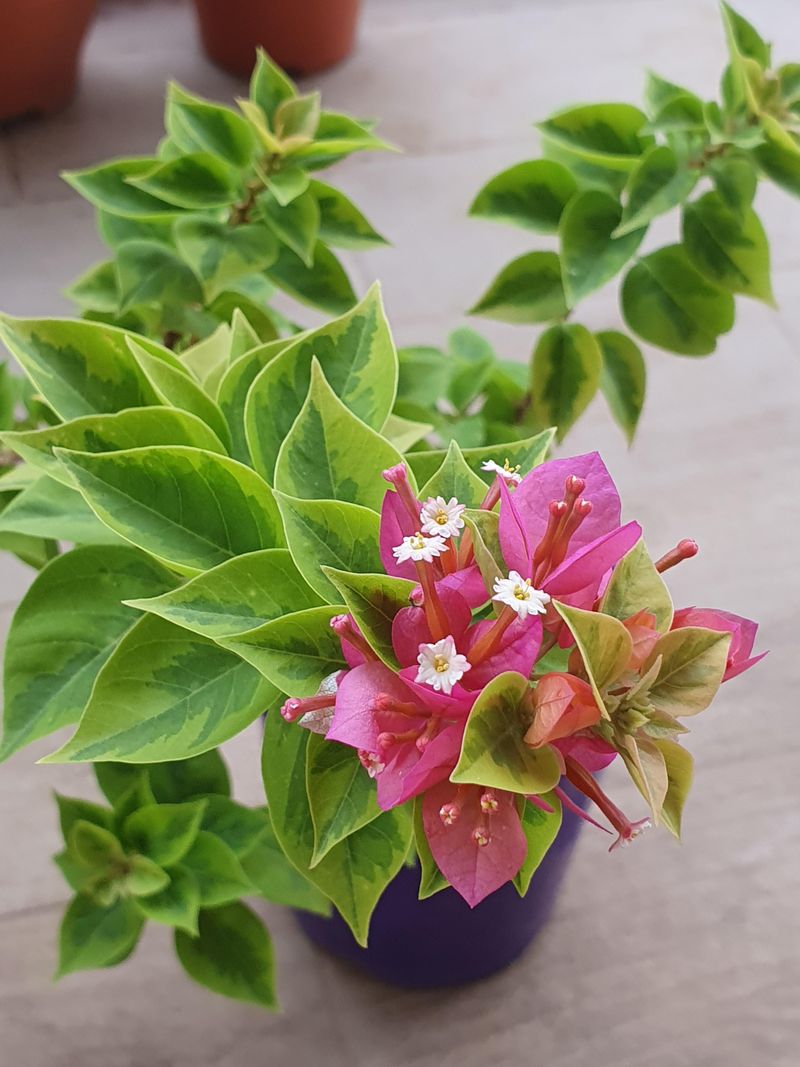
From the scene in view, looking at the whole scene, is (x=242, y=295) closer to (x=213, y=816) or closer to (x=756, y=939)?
(x=213, y=816)

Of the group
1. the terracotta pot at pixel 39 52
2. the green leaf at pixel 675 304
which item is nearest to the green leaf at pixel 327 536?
the green leaf at pixel 675 304

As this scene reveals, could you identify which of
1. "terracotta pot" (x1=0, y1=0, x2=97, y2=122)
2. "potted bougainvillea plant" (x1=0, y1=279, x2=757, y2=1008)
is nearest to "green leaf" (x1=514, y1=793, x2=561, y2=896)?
"potted bougainvillea plant" (x1=0, y1=279, x2=757, y2=1008)

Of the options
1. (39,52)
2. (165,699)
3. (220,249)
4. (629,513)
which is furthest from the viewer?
(39,52)

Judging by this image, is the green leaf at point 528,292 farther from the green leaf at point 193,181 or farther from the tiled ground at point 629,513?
the tiled ground at point 629,513

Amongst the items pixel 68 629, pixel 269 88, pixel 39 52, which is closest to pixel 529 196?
pixel 269 88

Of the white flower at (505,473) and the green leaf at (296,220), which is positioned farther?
the green leaf at (296,220)

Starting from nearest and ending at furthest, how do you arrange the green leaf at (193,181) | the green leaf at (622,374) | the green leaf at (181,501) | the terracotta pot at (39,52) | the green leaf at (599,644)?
the green leaf at (599,644) < the green leaf at (181,501) < the green leaf at (193,181) < the green leaf at (622,374) < the terracotta pot at (39,52)

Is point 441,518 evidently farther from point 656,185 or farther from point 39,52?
point 39,52
